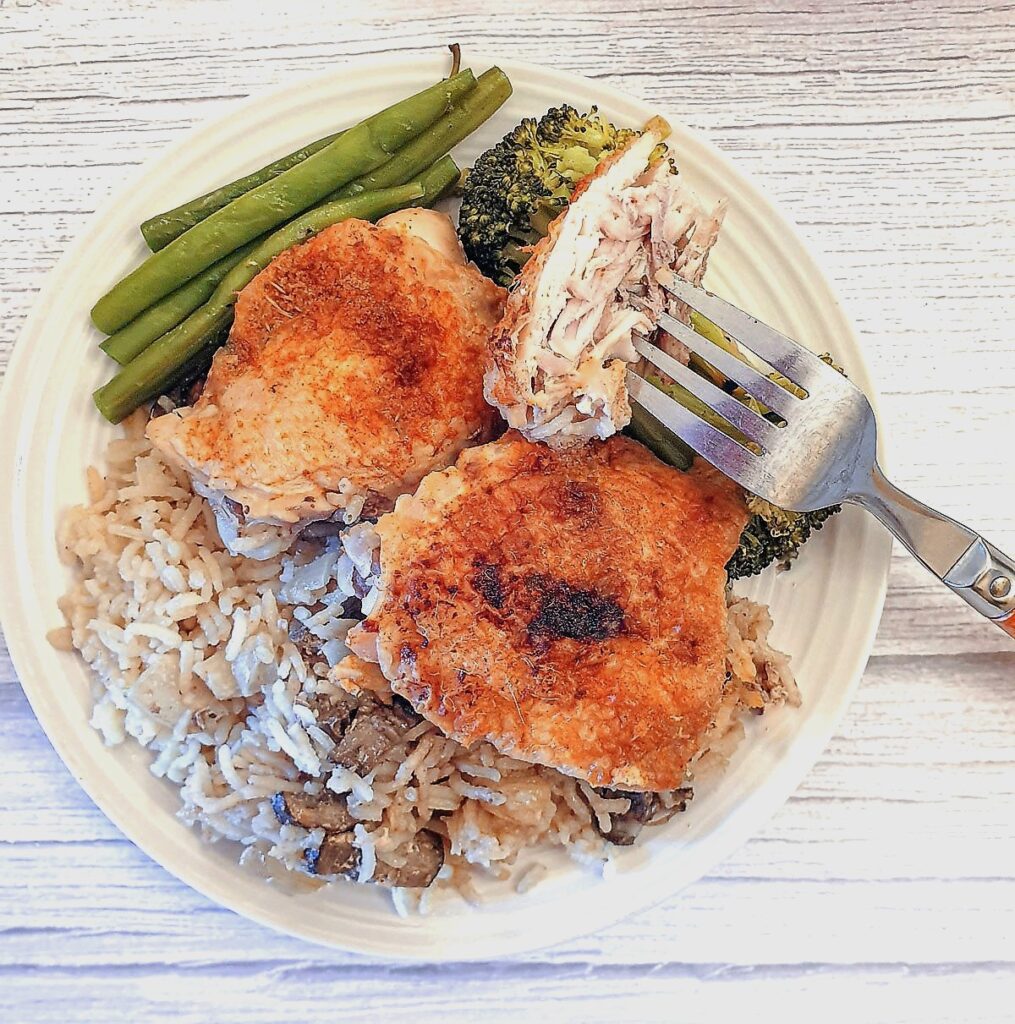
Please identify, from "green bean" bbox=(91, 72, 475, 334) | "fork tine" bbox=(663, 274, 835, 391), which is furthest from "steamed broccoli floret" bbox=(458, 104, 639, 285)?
"fork tine" bbox=(663, 274, 835, 391)

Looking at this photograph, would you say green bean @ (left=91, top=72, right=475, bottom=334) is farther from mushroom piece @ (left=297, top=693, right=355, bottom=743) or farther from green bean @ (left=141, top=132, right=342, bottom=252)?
mushroom piece @ (left=297, top=693, right=355, bottom=743)

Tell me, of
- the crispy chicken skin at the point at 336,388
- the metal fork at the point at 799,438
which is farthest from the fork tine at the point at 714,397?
the crispy chicken skin at the point at 336,388

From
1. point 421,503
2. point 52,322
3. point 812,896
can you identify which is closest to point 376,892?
point 421,503

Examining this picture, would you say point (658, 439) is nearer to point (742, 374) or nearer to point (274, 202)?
point (742, 374)

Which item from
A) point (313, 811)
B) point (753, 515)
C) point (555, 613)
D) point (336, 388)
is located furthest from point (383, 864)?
point (753, 515)

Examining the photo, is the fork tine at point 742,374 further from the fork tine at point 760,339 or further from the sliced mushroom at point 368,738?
the sliced mushroom at point 368,738
